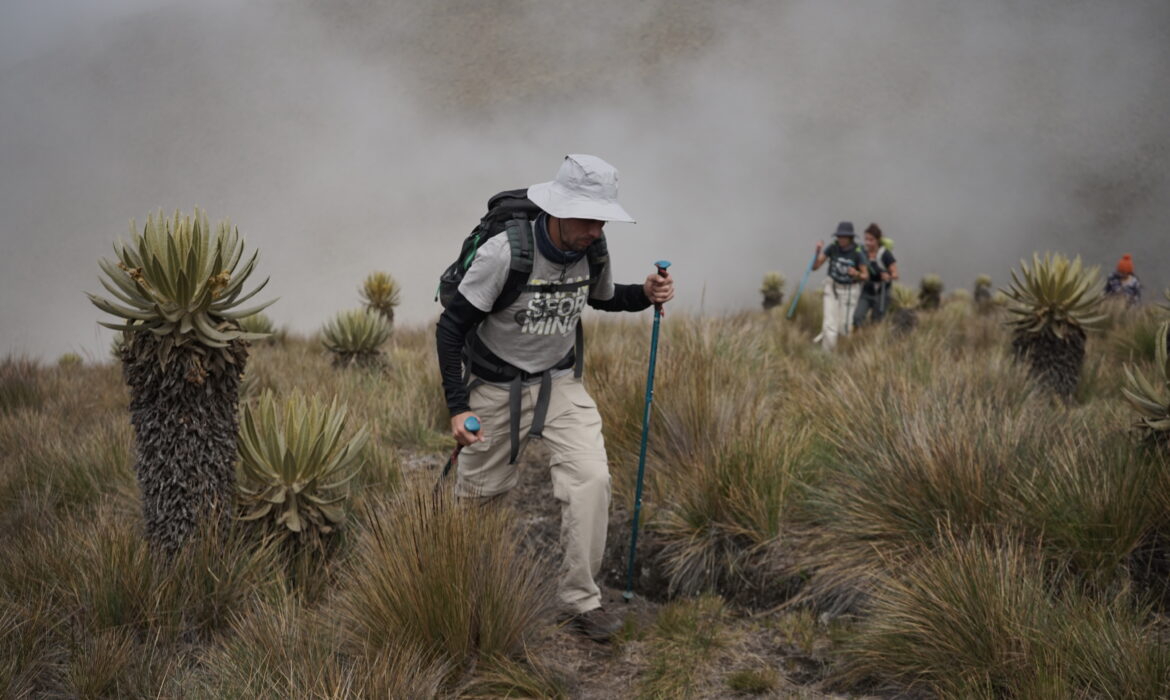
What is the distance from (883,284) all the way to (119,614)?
36.3ft

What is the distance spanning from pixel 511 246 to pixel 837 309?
8.37 m


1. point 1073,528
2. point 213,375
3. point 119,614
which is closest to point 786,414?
point 1073,528

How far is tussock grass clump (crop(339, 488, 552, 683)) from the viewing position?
3.38 m

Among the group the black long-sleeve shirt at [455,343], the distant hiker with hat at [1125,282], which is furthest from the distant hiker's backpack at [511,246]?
the distant hiker with hat at [1125,282]

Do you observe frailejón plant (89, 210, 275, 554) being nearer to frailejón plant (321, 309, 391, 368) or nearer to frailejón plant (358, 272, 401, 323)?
frailejón plant (321, 309, 391, 368)

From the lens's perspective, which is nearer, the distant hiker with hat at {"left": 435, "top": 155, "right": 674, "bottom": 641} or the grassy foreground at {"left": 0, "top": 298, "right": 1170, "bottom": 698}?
the grassy foreground at {"left": 0, "top": 298, "right": 1170, "bottom": 698}

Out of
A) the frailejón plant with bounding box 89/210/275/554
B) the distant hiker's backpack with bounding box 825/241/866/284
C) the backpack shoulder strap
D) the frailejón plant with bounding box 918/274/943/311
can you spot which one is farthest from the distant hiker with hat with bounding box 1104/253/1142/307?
the frailejón plant with bounding box 89/210/275/554

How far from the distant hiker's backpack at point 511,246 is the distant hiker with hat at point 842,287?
773 centimetres

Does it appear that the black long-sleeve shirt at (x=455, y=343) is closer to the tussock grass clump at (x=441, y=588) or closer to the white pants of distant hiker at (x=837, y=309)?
the tussock grass clump at (x=441, y=588)

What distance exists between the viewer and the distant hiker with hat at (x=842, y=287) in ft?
36.6

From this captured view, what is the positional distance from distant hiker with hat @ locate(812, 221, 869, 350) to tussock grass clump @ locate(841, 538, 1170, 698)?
7.69 meters

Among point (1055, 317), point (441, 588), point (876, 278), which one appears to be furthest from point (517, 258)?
point (876, 278)

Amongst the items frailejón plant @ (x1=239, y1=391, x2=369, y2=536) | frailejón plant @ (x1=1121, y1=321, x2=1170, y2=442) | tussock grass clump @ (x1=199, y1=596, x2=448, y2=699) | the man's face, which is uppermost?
the man's face

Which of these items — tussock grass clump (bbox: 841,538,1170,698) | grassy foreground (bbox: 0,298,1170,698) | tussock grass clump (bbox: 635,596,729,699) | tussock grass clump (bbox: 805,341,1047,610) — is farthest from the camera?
tussock grass clump (bbox: 805,341,1047,610)
